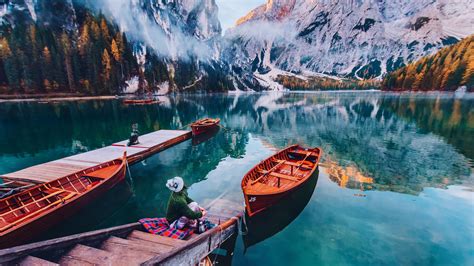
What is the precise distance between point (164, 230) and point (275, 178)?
830cm

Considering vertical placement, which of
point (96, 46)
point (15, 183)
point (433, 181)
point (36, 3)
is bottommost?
point (433, 181)

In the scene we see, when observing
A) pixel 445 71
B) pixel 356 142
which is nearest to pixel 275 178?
pixel 356 142

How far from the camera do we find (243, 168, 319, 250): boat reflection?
1056 cm

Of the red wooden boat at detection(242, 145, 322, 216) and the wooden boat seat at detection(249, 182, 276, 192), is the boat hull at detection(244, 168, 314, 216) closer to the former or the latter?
the red wooden boat at detection(242, 145, 322, 216)

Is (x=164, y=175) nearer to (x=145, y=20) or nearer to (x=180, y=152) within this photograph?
(x=180, y=152)

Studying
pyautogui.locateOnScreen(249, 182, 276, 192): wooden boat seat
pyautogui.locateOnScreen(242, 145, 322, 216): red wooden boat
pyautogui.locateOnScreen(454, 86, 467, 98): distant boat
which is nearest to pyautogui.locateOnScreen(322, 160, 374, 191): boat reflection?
pyautogui.locateOnScreen(242, 145, 322, 216): red wooden boat

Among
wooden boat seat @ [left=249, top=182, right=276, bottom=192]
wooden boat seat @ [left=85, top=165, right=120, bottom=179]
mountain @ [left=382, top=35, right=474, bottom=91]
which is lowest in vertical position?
wooden boat seat @ [left=249, top=182, right=276, bottom=192]

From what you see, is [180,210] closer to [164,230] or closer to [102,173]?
[164,230]

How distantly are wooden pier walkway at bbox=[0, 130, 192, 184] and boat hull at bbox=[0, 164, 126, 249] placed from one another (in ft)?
14.3

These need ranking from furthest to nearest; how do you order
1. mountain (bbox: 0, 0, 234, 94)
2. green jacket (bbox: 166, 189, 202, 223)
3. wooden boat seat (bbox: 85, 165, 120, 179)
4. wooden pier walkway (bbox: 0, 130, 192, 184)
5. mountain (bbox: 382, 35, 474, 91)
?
mountain (bbox: 382, 35, 474, 91) → mountain (bbox: 0, 0, 234, 94) → wooden pier walkway (bbox: 0, 130, 192, 184) → wooden boat seat (bbox: 85, 165, 120, 179) → green jacket (bbox: 166, 189, 202, 223)

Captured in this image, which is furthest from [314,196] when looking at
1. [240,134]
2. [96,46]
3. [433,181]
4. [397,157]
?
[96,46]

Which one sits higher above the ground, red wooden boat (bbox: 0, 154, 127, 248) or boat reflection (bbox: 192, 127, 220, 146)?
red wooden boat (bbox: 0, 154, 127, 248)

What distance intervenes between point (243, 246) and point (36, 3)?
166102 millimetres

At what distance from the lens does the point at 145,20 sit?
16175 cm
